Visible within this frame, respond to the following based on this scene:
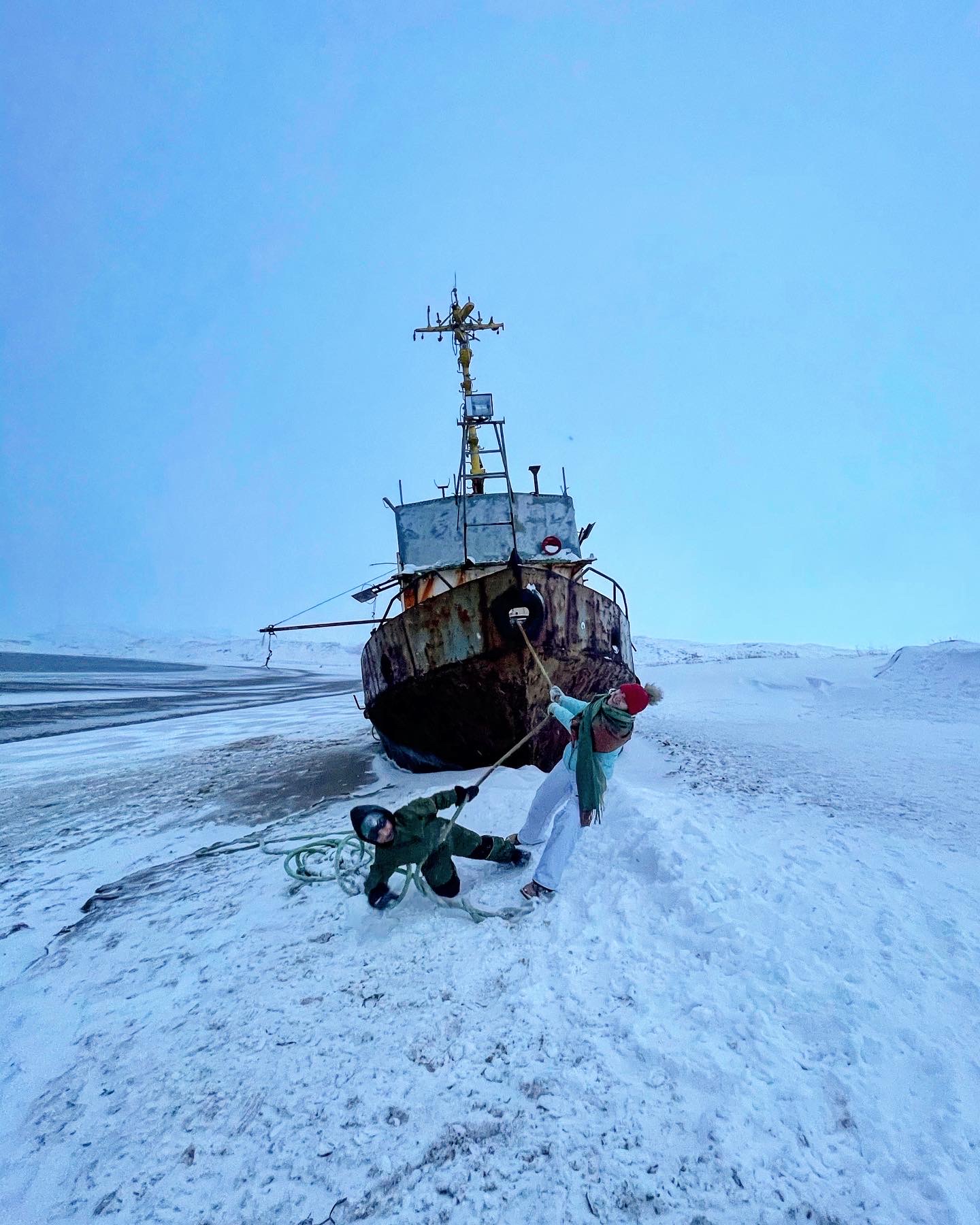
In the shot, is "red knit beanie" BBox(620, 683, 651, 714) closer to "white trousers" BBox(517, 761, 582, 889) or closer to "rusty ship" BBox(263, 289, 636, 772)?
"white trousers" BBox(517, 761, 582, 889)

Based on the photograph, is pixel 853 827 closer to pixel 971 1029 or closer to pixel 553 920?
pixel 971 1029

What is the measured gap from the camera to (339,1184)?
1.75 meters

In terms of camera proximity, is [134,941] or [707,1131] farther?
[134,941]

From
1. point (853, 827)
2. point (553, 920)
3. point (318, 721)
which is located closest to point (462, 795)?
point (553, 920)

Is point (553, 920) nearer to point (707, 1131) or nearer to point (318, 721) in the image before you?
point (707, 1131)

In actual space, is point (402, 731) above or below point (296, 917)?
above

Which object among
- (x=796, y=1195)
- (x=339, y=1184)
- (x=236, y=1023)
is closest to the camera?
(x=796, y=1195)

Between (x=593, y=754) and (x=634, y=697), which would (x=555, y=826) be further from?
(x=634, y=697)

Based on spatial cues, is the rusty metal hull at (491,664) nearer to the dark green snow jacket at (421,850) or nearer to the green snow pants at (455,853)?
the green snow pants at (455,853)

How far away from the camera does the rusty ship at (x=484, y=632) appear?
659 cm

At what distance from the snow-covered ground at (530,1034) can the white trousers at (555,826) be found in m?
0.22

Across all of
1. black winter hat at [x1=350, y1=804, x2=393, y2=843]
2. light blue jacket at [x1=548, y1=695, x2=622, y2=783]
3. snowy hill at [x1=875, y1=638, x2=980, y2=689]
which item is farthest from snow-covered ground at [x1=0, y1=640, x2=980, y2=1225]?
snowy hill at [x1=875, y1=638, x2=980, y2=689]

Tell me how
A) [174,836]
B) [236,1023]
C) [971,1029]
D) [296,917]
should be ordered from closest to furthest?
1. [971,1029]
2. [236,1023]
3. [296,917]
4. [174,836]

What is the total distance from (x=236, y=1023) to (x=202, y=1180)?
78 centimetres
